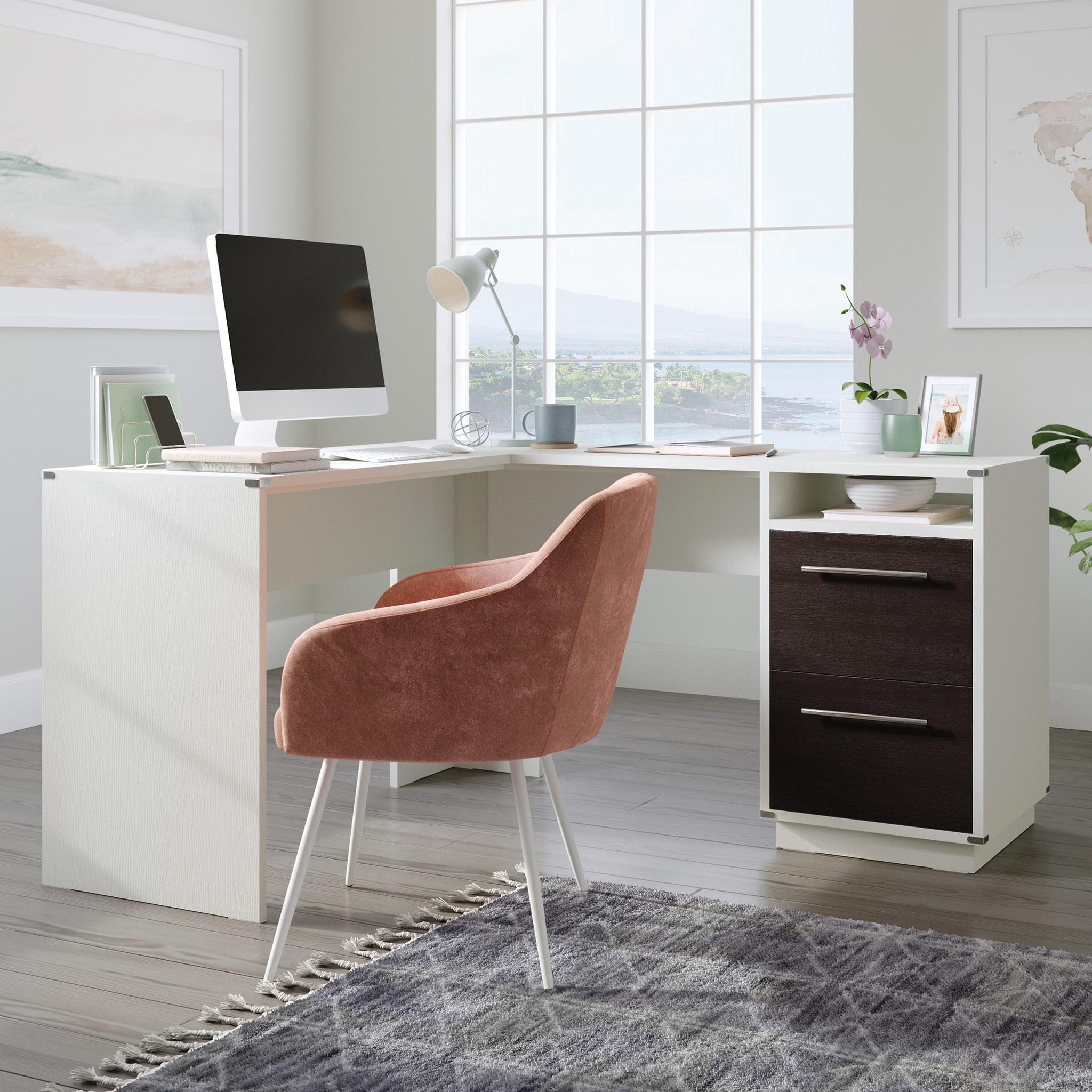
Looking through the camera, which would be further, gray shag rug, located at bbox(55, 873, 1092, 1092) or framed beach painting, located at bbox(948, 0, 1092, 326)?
framed beach painting, located at bbox(948, 0, 1092, 326)

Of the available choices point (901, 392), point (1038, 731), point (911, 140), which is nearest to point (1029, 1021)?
point (1038, 731)

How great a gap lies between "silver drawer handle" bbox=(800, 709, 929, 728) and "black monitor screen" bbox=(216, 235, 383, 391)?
3.83ft

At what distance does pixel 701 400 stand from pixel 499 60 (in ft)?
4.35

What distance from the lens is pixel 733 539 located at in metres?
3.25

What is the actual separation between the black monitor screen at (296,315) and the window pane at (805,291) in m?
1.57

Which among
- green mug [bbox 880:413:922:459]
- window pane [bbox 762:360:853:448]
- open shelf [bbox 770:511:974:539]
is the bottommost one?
open shelf [bbox 770:511:974:539]

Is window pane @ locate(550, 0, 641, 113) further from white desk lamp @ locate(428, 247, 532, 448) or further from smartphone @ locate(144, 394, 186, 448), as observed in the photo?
smartphone @ locate(144, 394, 186, 448)

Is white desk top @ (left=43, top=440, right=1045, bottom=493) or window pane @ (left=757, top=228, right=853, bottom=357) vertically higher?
window pane @ (left=757, top=228, right=853, bottom=357)

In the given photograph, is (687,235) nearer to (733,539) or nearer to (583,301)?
(583,301)

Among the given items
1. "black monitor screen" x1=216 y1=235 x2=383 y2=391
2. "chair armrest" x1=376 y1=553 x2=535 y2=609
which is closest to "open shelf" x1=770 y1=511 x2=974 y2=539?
"chair armrest" x1=376 y1=553 x2=535 y2=609

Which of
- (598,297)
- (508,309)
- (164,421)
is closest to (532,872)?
(164,421)

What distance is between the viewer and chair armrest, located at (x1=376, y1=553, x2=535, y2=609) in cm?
271

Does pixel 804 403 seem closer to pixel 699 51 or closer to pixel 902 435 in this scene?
pixel 699 51

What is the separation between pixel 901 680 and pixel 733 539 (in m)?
0.65
